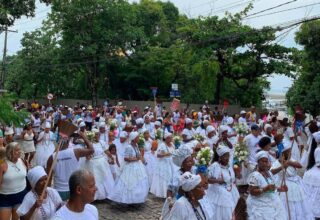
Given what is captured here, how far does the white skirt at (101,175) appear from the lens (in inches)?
477

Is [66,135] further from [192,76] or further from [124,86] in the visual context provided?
[124,86]

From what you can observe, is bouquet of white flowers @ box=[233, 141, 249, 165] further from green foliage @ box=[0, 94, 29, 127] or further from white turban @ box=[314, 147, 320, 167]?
green foliage @ box=[0, 94, 29, 127]

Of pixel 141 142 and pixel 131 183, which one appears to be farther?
pixel 141 142

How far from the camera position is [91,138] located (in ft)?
40.4

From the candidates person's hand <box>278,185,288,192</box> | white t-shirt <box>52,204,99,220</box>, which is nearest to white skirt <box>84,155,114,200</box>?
person's hand <box>278,185,288,192</box>

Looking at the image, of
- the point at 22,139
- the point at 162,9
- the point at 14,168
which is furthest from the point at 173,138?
the point at 162,9

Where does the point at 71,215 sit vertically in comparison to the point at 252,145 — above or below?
above

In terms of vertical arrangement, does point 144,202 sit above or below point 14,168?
below

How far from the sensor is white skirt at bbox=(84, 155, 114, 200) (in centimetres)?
1212

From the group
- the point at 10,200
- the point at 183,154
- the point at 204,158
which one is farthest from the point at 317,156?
the point at 10,200

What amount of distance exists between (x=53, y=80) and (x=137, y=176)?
42232 mm

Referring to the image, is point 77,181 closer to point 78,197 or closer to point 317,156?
point 78,197

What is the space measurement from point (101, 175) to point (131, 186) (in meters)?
0.83

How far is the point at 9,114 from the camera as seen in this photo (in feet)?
22.7
